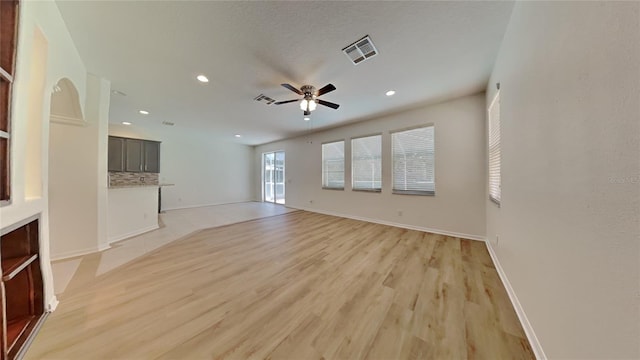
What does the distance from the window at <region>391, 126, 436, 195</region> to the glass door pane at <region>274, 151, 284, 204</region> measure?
4.66m

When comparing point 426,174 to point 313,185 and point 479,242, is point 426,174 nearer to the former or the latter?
point 479,242

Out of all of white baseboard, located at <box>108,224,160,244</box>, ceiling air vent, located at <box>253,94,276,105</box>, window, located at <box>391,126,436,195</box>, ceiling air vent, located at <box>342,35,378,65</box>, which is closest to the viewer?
ceiling air vent, located at <box>342,35,378,65</box>

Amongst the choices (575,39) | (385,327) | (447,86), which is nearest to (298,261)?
(385,327)

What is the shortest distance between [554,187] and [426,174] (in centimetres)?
305

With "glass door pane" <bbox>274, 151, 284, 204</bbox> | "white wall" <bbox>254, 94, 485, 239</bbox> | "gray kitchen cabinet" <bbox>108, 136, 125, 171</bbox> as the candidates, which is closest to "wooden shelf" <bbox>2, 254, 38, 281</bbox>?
"gray kitchen cabinet" <bbox>108, 136, 125, 171</bbox>

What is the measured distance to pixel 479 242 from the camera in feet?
11.0

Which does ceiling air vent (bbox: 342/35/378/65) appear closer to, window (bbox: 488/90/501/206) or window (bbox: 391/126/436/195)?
window (bbox: 488/90/501/206)

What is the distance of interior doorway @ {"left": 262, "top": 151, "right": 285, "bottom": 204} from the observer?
7918 mm

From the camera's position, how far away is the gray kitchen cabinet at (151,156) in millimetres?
5547

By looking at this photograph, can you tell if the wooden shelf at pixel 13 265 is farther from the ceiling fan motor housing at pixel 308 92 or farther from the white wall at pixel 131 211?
the ceiling fan motor housing at pixel 308 92

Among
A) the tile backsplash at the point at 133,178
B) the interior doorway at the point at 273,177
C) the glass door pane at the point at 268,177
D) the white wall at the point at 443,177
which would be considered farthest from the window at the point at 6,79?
the glass door pane at the point at 268,177

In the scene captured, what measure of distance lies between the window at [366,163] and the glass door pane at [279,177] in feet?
11.4

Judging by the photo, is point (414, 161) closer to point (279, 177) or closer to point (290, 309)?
point (290, 309)

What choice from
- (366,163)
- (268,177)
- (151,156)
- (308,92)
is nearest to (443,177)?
(366,163)
